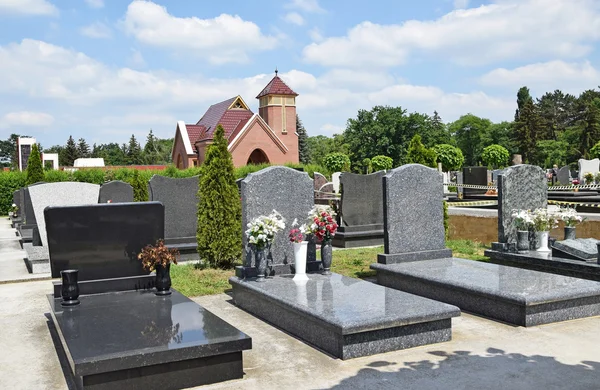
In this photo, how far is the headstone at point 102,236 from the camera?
718cm

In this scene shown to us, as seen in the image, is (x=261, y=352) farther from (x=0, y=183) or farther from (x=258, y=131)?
(x=258, y=131)

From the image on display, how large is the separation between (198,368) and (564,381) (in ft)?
10.5

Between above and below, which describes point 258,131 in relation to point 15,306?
above

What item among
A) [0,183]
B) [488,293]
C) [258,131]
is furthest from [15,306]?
[258,131]

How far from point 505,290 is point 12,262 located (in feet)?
35.0

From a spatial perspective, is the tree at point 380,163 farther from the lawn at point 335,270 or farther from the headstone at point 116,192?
the lawn at point 335,270

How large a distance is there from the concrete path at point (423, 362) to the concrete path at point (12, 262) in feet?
13.0

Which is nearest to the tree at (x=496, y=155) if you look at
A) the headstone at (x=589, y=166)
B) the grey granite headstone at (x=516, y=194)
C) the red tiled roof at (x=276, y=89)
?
the headstone at (x=589, y=166)

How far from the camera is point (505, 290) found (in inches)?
282

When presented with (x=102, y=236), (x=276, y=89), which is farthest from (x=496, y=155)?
(x=102, y=236)

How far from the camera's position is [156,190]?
1273cm

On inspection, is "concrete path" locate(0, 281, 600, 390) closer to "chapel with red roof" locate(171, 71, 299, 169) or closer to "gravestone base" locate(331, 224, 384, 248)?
"gravestone base" locate(331, 224, 384, 248)

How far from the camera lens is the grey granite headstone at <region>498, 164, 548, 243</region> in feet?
33.9

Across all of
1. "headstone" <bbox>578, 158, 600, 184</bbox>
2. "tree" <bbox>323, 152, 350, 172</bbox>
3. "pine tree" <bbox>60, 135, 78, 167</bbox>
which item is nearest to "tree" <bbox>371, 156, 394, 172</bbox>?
"tree" <bbox>323, 152, 350, 172</bbox>
